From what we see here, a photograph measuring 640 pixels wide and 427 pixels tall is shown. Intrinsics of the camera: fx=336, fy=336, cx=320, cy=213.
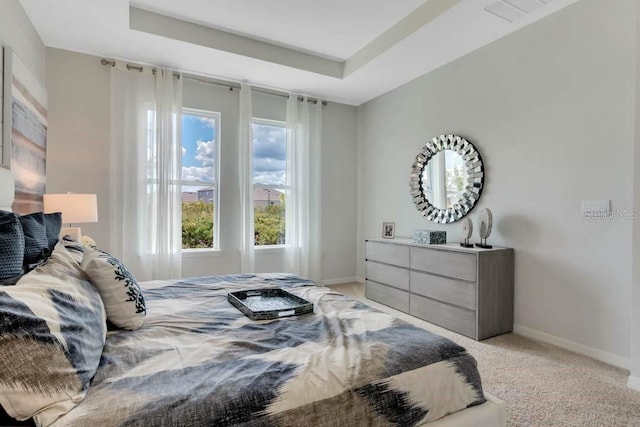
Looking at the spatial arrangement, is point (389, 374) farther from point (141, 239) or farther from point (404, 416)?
point (141, 239)

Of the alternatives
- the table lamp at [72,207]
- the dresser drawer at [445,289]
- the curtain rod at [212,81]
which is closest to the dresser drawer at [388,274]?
the dresser drawer at [445,289]

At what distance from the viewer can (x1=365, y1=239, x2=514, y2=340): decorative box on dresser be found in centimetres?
281

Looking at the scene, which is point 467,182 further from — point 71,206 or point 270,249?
point 71,206

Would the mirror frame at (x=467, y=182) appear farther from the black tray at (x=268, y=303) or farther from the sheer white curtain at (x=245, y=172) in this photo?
the black tray at (x=268, y=303)

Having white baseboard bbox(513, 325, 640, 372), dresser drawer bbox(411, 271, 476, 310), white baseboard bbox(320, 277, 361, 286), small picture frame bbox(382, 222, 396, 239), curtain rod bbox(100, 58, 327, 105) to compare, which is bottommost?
white baseboard bbox(513, 325, 640, 372)

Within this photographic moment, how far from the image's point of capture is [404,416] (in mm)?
1088

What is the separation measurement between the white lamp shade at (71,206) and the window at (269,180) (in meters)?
1.89

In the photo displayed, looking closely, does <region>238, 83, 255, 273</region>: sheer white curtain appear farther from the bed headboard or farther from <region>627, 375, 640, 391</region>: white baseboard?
<region>627, 375, 640, 391</region>: white baseboard

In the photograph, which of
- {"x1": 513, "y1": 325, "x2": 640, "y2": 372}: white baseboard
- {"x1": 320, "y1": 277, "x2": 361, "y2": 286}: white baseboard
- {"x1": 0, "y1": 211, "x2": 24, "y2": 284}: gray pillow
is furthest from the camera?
{"x1": 320, "y1": 277, "x2": 361, "y2": 286}: white baseboard

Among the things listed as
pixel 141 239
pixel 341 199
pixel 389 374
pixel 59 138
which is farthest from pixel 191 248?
pixel 389 374

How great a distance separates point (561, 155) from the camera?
270cm

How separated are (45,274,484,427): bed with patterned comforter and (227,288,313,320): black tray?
5 cm

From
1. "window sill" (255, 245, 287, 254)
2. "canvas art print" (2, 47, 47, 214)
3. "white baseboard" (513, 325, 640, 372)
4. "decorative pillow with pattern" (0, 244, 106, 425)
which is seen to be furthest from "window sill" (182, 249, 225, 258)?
"white baseboard" (513, 325, 640, 372)

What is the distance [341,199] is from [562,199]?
2810 mm
